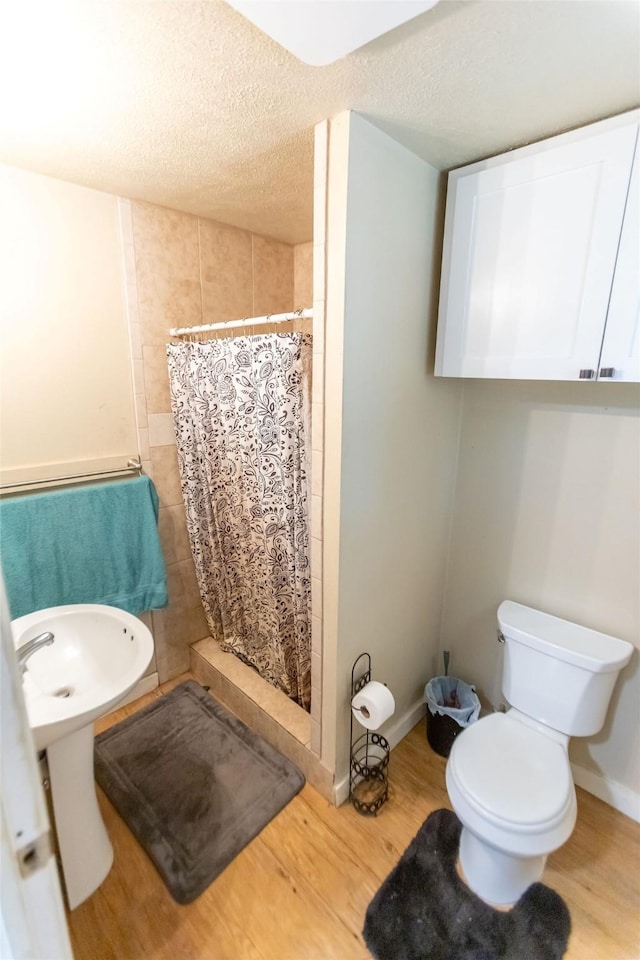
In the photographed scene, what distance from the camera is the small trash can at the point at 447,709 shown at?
5.86 feet

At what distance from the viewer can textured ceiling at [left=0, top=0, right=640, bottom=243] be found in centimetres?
84

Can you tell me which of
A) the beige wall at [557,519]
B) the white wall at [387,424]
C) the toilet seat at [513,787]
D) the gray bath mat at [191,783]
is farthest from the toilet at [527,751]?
the gray bath mat at [191,783]

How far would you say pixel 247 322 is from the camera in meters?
1.52

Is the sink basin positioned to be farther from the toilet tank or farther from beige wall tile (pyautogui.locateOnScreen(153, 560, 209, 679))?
the toilet tank

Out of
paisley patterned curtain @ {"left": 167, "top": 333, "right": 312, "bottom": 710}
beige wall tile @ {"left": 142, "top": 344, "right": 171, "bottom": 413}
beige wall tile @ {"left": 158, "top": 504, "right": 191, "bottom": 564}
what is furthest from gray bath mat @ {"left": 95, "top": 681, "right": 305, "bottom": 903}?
beige wall tile @ {"left": 142, "top": 344, "right": 171, "bottom": 413}

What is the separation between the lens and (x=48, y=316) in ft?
5.18

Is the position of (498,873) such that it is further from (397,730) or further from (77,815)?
(77,815)

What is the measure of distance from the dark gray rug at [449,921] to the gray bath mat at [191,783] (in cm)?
48

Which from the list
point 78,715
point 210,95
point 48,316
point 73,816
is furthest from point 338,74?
point 73,816

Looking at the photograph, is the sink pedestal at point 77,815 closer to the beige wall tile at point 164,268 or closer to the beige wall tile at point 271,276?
the beige wall tile at point 164,268

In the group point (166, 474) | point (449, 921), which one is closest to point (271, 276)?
point (166, 474)

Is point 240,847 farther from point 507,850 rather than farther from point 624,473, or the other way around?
point 624,473

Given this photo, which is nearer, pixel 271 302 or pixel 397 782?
pixel 397 782

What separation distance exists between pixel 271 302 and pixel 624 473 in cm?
180
